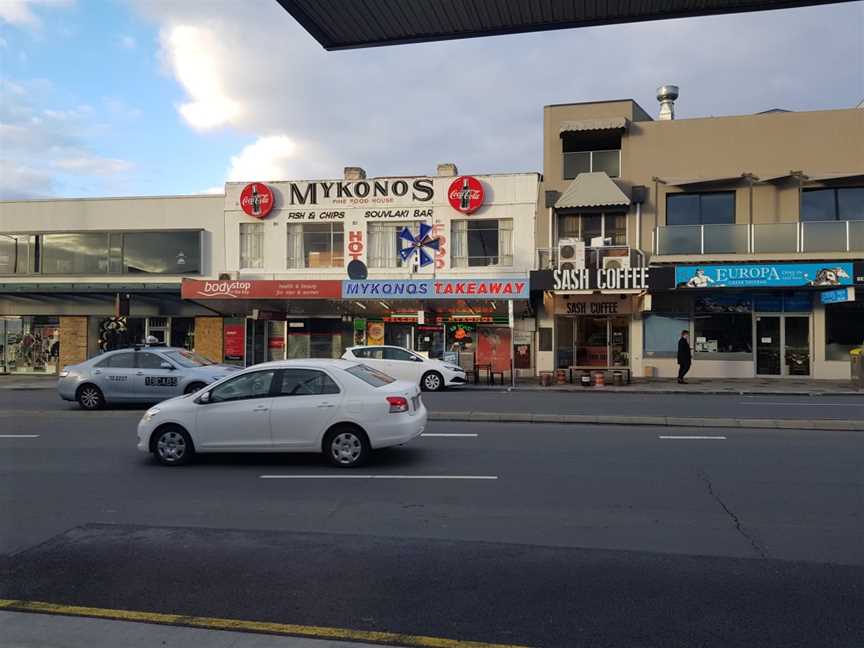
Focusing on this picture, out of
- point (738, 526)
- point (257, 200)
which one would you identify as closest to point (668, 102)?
point (257, 200)

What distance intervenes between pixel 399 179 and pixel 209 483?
70.4 ft

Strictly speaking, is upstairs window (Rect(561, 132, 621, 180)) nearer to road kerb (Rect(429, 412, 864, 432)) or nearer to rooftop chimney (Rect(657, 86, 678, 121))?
rooftop chimney (Rect(657, 86, 678, 121))

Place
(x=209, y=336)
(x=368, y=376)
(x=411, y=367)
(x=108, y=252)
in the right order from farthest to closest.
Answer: (x=108, y=252) → (x=209, y=336) → (x=411, y=367) → (x=368, y=376)

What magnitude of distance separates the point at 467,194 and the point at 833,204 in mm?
13171

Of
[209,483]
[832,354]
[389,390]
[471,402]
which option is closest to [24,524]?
[209,483]

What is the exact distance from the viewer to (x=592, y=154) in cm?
2695

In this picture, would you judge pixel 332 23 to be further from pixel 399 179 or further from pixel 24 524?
pixel 399 179

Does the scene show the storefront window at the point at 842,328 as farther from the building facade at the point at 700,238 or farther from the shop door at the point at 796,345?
the shop door at the point at 796,345

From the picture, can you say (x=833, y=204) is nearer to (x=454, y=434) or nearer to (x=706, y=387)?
(x=706, y=387)

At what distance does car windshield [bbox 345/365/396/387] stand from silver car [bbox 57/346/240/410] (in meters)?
7.14

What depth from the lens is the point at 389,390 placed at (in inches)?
381

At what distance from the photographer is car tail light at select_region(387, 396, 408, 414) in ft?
31.1

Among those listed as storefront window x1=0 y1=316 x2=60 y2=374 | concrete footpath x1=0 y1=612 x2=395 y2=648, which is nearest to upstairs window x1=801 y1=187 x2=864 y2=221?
concrete footpath x1=0 y1=612 x2=395 y2=648

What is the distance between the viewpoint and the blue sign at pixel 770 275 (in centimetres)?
2348
